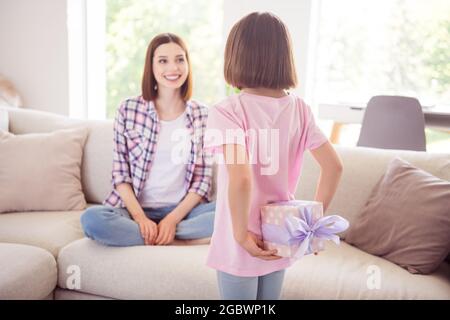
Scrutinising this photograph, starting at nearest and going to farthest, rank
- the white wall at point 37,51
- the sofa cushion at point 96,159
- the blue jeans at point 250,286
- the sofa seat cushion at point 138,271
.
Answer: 1. the blue jeans at point 250,286
2. the sofa seat cushion at point 138,271
3. the sofa cushion at point 96,159
4. the white wall at point 37,51

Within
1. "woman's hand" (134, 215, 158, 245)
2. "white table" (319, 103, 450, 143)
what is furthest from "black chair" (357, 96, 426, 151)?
"woman's hand" (134, 215, 158, 245)

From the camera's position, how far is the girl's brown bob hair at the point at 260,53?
1054 millimetres

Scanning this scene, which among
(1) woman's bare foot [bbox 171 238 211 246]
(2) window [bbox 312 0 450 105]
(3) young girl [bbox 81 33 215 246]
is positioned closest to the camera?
(1) woman's bare foot [bbox 171 238 211 246]

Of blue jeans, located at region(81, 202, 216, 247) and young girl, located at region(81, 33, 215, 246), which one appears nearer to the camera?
blue jeans, located at region(81, 202, 216, 247)

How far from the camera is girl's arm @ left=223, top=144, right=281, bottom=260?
1.00 meters

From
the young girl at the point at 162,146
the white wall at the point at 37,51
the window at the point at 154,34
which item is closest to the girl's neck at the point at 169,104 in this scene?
the young girl at the point at 162,146

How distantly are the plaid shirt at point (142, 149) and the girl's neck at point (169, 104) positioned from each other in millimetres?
40

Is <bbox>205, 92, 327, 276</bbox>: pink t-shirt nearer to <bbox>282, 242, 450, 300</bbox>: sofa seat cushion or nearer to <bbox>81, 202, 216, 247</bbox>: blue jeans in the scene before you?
<bbox>282, 242, 450, 300</bbox>: sofa seat cushion

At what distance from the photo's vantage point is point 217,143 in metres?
1.02

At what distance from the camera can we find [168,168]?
2002mm

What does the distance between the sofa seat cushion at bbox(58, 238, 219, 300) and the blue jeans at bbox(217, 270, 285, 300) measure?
0.42m

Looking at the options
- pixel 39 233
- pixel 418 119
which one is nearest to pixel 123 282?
pixel 39 233

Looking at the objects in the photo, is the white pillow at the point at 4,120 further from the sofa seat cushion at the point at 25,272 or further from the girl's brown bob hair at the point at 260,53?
the girl's brown bob hair at the point at 260,53

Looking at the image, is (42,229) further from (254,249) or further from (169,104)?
(254,249)
